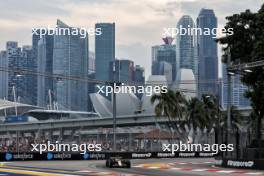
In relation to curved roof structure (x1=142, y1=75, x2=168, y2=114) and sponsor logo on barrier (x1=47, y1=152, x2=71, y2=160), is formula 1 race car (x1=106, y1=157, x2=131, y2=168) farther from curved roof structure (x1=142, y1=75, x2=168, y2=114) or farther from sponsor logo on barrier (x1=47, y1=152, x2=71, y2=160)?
curved roof structure (x1=142, y1=75, x2=168, y2=114)

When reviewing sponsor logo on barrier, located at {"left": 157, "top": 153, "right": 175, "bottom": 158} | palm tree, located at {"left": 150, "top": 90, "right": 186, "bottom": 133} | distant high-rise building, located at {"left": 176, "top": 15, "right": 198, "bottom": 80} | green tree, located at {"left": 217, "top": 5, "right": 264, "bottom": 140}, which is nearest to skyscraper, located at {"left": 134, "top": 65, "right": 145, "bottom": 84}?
distant high-rise building, located at {"left": 176, "top": 15, "right": 198, "bottom": 80}

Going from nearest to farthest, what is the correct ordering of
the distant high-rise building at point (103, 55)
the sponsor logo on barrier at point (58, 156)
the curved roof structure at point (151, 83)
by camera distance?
the sponsor logo on barrier at point (58, 156), the curved roof structure at point (151, 83), the distant high-rise building at point (103, 55)

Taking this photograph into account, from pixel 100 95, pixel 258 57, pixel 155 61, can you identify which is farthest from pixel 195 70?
pixel 258 57

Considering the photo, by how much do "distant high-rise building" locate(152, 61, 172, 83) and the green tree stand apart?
328ft

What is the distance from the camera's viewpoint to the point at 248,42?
4656 cm

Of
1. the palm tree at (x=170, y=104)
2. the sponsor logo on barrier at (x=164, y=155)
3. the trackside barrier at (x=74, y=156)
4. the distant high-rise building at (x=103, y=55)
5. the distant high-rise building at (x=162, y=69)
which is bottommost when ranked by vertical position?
the sponsor logo on barrier at (x=164, y=155)

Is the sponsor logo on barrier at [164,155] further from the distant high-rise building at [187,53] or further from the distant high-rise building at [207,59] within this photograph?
the distant high-rise building at [187,53]

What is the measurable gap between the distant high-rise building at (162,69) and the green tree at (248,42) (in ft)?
328

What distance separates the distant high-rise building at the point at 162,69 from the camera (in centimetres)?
15100

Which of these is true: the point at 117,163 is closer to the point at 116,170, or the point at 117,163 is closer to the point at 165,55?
the point at 116,170

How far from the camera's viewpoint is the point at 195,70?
511 feet

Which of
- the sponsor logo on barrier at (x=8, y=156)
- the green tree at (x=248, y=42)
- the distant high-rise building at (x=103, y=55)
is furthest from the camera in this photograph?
the distant high-rise building at (x=103, y=55)

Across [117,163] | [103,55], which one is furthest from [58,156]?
[103,55]

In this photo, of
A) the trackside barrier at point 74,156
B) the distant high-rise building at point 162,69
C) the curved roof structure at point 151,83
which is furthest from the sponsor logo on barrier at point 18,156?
the distant high-rise building at point 162,69
